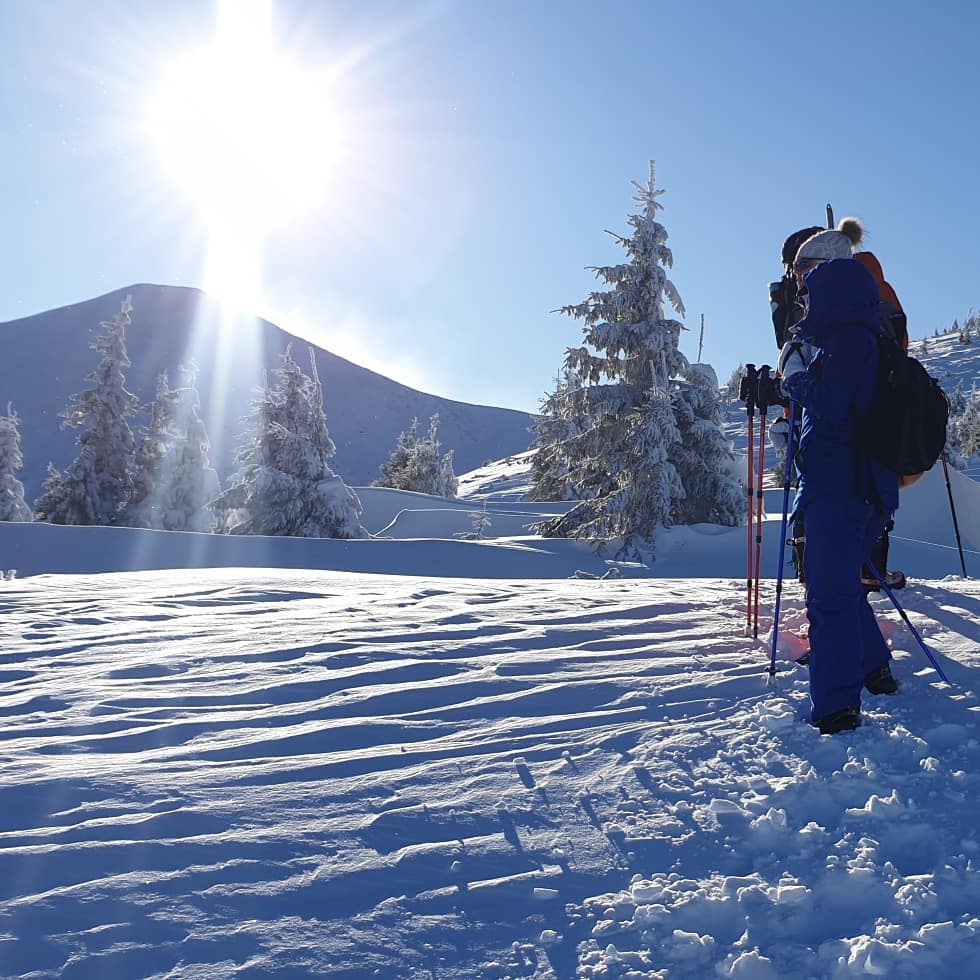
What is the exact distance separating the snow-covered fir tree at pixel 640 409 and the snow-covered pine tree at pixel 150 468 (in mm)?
16904

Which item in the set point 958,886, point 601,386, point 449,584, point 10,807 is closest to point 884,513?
point 958,886

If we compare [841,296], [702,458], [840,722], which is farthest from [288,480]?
[840,722]

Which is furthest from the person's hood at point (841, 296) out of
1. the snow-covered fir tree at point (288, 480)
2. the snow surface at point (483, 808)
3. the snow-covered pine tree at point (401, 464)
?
the snow-covered pine tree at point (401, 464)

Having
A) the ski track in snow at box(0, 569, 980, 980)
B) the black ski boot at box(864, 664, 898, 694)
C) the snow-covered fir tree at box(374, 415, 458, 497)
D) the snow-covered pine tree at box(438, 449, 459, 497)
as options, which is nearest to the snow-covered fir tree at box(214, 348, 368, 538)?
the snow-covered fir tree at box(374, 415, 458, 497)

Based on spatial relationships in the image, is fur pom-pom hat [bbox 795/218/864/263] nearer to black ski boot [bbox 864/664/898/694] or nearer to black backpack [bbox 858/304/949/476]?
black backpack [bbox 858/304/949/476]

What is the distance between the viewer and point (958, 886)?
7.16 ft

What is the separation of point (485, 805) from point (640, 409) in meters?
15.7

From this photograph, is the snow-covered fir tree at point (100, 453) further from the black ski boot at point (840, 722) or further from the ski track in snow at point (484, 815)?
the black ski boot at point (840, 722)

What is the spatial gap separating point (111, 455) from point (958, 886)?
31036mm

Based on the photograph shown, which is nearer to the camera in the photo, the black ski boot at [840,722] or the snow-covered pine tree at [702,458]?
the black ski boot at [840,722]

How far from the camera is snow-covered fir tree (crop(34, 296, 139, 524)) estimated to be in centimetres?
2795

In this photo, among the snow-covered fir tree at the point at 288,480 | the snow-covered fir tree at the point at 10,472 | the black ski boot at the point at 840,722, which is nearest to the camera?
the black ski boot at the point at 840,722

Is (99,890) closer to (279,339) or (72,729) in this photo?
(72,729)

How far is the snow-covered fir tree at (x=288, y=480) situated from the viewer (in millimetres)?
22938
